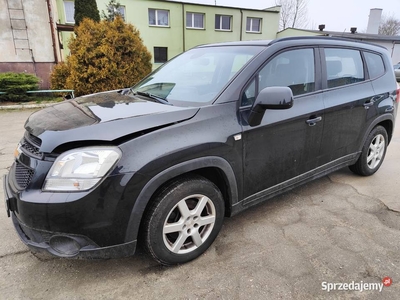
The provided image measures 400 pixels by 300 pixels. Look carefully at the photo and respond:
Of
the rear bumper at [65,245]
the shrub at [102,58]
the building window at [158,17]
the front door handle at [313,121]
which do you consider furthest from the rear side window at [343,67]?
the building window at [158,17]

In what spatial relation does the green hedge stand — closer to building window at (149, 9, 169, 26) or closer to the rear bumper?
the rear bumper

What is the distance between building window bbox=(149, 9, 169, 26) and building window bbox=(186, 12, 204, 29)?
68.9 inches

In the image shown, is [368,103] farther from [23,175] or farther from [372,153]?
[23,175]

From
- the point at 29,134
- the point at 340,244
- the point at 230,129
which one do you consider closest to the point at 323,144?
the point at 340,244

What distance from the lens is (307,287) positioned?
2.11 meters

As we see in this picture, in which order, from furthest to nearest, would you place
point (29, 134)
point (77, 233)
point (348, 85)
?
point (348, 85)
point (29, 134)
point (77, 233)

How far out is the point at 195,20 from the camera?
2348 cm

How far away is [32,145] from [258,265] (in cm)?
194

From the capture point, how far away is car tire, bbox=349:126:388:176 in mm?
3785

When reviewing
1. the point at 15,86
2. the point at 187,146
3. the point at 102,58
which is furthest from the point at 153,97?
the point at 15,86

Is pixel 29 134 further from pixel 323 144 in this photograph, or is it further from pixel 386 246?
pixel 386 246

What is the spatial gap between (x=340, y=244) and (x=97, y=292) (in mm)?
2051

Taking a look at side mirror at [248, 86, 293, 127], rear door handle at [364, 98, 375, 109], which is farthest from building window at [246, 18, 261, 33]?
side mirror at [248, 86, 293, 127]

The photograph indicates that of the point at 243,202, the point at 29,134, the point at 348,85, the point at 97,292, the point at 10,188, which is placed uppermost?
the point at 348,85
